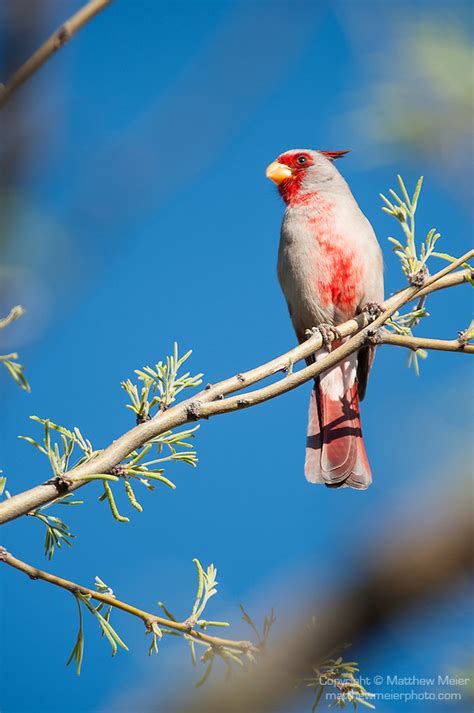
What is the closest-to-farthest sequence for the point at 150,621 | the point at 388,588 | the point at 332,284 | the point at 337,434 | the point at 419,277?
the point at 388,588
the point at 150,621
the point at 419,277
the point at 337,434
the point at 332,284

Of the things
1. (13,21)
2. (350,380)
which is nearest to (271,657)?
(13,21)

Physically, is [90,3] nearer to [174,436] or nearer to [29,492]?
[29,492]

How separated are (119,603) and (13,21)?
1038 mm

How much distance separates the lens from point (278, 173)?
468 centimetres

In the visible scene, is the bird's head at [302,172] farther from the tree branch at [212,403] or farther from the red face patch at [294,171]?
the tree branch at [212,403]

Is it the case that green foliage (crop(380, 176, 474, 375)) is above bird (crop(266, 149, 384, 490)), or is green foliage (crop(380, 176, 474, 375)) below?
below

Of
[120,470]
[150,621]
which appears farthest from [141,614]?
[120,470]

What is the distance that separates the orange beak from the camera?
4660 millimetres

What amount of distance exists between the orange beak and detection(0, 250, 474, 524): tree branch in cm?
284

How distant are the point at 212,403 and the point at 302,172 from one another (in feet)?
11.0

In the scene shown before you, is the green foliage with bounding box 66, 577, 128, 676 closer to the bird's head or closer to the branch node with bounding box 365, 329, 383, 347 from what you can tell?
the branch node with bounding box 365, 329, 383, 347

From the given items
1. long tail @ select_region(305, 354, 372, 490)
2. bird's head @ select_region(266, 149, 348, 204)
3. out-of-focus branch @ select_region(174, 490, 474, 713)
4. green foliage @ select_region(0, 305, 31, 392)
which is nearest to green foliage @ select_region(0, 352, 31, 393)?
green foliage @ select_region(0, 305, 31, 392)

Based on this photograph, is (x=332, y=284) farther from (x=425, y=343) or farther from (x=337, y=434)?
(x=425, y=343)

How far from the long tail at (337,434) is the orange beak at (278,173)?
1227mm
